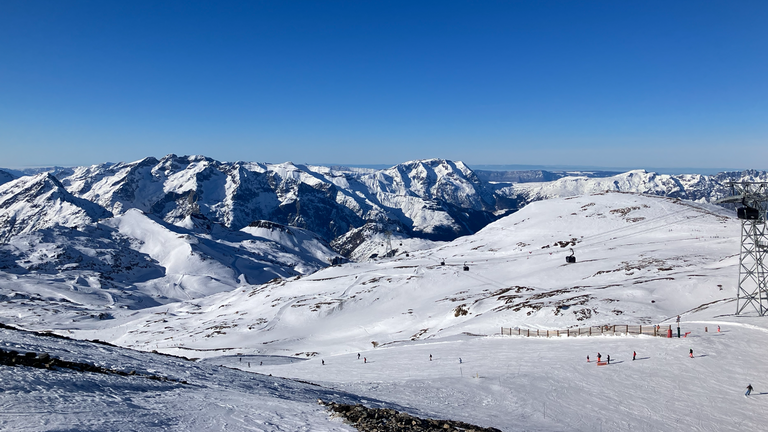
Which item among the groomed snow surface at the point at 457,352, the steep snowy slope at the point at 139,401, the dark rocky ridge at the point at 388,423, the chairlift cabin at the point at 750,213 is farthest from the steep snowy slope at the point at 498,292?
the steep snowy slope at the point at 139,401

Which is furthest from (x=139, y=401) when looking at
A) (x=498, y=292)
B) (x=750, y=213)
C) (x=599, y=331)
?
(x=498, y=292)

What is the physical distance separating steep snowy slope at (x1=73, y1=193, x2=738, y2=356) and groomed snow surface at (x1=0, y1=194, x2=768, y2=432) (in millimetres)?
497

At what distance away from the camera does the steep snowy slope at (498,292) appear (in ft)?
187

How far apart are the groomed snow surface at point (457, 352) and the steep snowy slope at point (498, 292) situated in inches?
19.6

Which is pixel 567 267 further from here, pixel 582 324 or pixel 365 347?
pixel 365 347

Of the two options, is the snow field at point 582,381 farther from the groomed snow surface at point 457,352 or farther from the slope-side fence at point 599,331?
the slope-side fence at point 599,331

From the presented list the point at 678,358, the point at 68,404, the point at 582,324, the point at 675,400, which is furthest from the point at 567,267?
the point at 68,404

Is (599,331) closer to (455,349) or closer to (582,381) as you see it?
(455,349)

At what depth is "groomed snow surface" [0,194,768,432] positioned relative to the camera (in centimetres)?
1802

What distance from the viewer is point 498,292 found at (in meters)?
78.1

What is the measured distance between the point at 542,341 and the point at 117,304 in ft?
547

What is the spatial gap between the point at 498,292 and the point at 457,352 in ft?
120

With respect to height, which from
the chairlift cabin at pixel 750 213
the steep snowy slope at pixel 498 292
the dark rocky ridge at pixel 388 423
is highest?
the chairlift cabin at pixel 750 213

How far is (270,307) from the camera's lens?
4087 inches
